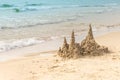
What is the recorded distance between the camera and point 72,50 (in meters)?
8.45

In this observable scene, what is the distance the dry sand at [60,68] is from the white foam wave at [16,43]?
1425 millimetres

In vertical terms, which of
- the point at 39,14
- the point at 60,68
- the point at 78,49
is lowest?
the point at 60,68

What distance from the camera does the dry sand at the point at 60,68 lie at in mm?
6841

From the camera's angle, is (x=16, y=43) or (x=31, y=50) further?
(x=16, y=43)

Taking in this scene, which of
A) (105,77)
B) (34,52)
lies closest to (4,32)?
(34,52)

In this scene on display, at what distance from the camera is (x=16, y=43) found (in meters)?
10.8

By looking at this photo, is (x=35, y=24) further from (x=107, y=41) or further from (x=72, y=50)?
(x=72, y=50)

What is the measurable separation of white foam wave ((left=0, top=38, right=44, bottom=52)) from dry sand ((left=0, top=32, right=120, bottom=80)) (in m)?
1.43

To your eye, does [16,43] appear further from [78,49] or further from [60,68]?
[60,68]

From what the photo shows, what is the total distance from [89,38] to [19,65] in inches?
86.6

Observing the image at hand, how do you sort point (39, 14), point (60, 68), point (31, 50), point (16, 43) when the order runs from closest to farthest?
point (60, 68)
point (31, 50)
point (16, 43)
point (39, 14)

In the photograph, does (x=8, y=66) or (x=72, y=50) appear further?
(x=72, y=50)

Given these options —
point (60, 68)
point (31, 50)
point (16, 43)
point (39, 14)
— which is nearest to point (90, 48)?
point (60, 68)

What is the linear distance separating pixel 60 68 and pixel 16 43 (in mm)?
3732
